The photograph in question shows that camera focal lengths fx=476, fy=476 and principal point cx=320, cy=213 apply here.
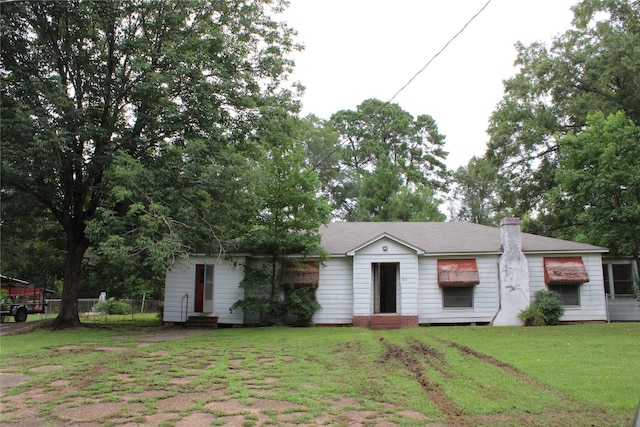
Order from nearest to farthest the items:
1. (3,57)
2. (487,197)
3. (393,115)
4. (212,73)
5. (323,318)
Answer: (3,57) < (212,73) < (323,318) < (393,115) < (487,197)

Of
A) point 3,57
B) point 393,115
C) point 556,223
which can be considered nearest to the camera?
point 3,57

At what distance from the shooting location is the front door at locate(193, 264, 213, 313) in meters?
18.5

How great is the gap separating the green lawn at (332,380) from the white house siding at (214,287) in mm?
5280

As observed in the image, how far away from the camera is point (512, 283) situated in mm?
17234

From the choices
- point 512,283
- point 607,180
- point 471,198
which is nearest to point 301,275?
point 512,283

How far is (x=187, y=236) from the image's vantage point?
48.5 ft

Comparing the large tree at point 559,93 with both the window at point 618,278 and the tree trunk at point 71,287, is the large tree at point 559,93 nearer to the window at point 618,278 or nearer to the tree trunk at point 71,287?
the window at point 618,278

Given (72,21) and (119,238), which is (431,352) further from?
(72,21)

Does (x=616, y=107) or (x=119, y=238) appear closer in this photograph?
(x=119, y=238)

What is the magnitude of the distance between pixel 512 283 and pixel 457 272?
1.96 metres

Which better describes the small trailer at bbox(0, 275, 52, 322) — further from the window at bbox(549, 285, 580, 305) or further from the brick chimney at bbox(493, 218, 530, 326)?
the window at bbox(549, 285, 580, 305)

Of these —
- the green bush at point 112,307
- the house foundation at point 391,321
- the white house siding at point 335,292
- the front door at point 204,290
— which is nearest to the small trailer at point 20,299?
the green bush at point 112,307

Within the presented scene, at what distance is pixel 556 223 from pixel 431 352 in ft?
63.5

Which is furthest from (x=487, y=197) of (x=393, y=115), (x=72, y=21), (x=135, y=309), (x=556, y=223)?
(x=72, y=21)
